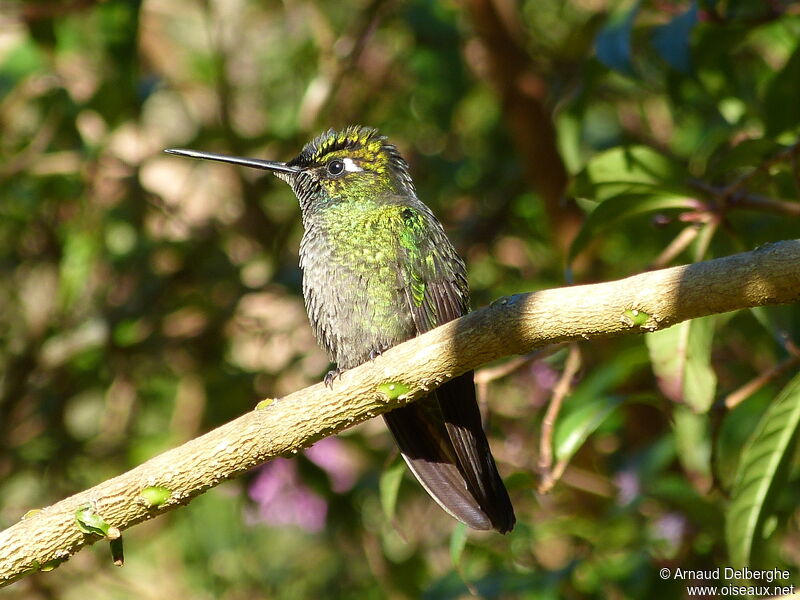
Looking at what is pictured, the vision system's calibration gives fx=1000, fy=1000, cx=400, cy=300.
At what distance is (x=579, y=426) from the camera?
291 centimetres

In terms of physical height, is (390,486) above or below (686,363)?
below

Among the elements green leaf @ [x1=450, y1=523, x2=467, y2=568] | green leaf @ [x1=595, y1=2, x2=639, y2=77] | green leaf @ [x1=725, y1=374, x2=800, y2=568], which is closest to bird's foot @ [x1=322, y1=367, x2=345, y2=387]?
green leaf @ [x1=450, y1=523, x2=467, y2=568]

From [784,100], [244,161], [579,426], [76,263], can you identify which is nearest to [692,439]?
[579,426]

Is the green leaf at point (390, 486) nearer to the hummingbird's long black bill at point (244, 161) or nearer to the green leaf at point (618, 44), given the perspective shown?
the hummingbird's long black bill at point (244, 161)

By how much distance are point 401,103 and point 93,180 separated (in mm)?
1680

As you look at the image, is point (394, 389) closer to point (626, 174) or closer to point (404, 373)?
point (404, 373)

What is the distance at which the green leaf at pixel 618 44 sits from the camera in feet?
9.89

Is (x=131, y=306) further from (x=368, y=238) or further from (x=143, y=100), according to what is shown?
(x=368, y=238)

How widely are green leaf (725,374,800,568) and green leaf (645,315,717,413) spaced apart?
176 mm

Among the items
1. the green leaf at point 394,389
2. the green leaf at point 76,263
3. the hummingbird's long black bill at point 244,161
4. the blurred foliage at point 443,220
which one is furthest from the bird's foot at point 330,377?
the green leaf at point 76,263

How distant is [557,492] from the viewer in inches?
178

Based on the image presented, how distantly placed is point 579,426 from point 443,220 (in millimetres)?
2327

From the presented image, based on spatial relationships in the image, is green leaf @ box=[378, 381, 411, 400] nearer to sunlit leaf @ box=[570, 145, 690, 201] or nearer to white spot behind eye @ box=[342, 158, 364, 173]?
sunlit leaf @ box=[570, 145, 690, 201]

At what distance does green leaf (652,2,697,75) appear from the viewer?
298 centimetres
